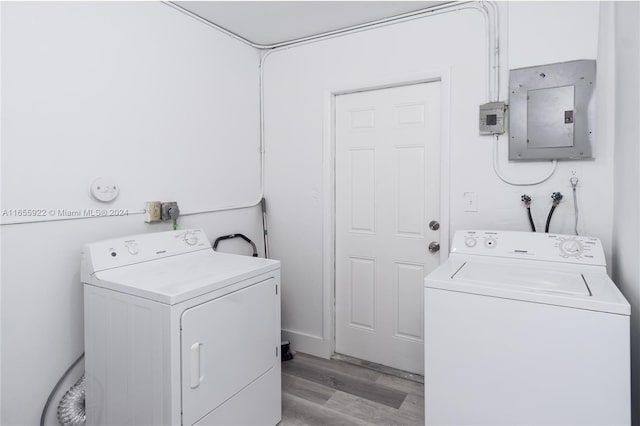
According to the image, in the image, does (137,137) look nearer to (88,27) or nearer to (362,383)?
(88,27)

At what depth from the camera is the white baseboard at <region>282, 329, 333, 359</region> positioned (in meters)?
2.86

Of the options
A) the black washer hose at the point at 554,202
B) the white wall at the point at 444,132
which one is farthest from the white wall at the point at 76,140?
the black washer hose at the point at 554,202

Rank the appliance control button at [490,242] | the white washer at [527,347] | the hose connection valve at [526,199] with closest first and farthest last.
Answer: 1. the white washer at [527,347]
2. the appliance control button at [490,242]
3. the hose connection valve at [526,199]

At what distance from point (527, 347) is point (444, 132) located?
54.8 inches

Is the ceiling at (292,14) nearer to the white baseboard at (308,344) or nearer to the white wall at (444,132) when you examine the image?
the white wall at (444,132)

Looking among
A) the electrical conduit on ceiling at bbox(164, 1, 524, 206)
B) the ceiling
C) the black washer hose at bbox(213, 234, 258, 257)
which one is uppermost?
the ceiling

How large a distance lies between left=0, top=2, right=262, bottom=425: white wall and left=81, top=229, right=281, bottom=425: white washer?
0.63 feet

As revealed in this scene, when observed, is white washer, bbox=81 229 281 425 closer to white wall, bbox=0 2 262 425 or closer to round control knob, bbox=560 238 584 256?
white wall, bbox=0 2 262 425

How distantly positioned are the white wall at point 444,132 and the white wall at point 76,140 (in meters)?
0.63

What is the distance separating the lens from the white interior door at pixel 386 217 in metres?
2.52

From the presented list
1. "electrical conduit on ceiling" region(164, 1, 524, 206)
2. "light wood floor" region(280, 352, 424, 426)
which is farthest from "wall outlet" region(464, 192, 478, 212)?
"light wood floor" region(280, 352, 424, 426)

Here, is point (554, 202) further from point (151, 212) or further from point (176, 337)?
point (151, 212)

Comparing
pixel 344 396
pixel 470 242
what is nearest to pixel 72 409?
pixel 344 396

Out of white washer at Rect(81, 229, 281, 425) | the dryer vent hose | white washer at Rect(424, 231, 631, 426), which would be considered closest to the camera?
white washer at Rect(424, 231, 631, 426)
